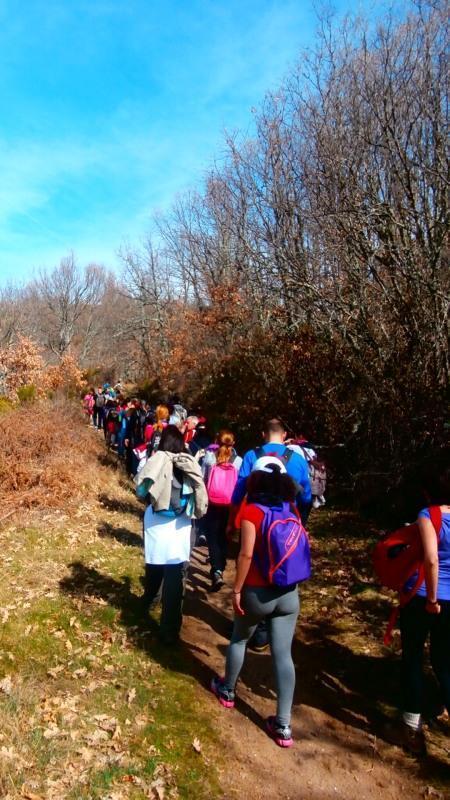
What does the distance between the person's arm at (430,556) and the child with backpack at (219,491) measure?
116 inches

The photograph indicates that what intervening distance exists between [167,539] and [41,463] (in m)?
5.68

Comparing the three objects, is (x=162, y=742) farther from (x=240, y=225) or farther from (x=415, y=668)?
(x=240, y=225)

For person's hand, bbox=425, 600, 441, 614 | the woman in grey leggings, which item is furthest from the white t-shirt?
person's hand, bbox=425, 600, 441, 614

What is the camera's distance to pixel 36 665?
178 inches

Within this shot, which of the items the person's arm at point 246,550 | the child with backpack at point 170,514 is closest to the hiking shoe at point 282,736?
the person's arm at point 246,550

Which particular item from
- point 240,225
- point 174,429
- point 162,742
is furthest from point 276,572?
point 240,225

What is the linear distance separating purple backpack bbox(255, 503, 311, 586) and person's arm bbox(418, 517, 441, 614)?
77 centimetres

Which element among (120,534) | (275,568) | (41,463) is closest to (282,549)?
(275,568)

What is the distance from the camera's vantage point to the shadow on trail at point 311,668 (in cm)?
406

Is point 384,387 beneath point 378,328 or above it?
beneath

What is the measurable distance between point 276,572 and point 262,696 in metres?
1.50

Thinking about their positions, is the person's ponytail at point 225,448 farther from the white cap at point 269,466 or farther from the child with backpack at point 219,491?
the white cap at point 269,466

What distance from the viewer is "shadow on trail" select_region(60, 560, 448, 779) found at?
13.3ft

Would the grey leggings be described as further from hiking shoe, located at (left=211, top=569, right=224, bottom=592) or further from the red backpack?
hiking shoe, located at (left=211, top=569, right=224, bottom=592)
